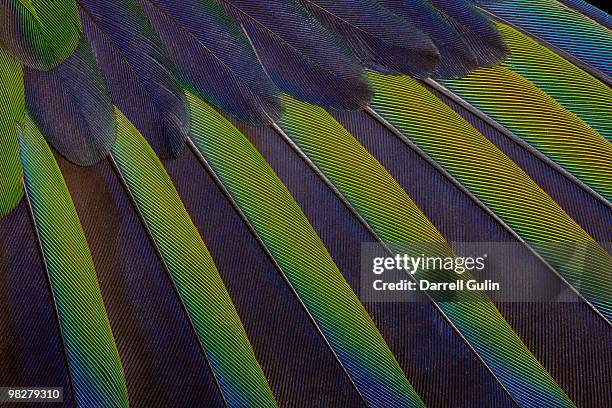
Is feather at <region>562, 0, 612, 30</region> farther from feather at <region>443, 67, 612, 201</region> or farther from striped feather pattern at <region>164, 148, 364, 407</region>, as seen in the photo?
striped feather pattern at <region>164, 148, 364, 407</region>

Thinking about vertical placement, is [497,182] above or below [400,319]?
above

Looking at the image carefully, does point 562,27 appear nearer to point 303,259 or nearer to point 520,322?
point 520,322

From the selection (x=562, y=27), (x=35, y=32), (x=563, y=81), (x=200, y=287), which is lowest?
(x=200, y=287)

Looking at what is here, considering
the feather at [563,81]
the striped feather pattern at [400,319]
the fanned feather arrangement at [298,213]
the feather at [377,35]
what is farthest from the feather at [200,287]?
the feather at [563,81]

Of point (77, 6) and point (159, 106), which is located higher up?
point (77, 6)

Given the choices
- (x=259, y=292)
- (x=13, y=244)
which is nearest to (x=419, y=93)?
(x=259, y=292)

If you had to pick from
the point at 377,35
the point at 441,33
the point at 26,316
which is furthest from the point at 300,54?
the point at 26,316

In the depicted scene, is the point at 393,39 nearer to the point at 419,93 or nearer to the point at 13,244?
the point at 419,93

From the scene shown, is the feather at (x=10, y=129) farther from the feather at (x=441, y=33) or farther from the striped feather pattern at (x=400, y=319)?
the feather at (x=441, y=33)
